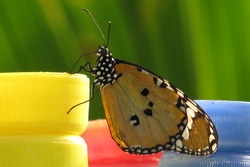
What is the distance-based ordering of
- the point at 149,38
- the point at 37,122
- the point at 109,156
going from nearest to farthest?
the point at 37,122, the point at 109,156, the point at 149,38

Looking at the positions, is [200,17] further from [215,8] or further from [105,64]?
[105,64]

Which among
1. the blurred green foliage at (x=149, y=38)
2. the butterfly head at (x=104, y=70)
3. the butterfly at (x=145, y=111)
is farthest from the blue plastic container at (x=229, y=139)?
the blurred green foliage at (x=149, y=38)

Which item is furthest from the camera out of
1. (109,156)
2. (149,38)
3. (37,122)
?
(149,38)

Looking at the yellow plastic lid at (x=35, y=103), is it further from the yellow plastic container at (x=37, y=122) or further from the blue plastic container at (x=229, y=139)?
the blue plastic container at (x=229, y=139)

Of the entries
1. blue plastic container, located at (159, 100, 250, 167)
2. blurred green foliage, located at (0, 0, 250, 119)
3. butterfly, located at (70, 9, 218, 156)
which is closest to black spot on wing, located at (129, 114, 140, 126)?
butterfly, located at (70, 9, 218, 156)

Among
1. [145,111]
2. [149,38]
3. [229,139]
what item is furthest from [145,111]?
[149,38]

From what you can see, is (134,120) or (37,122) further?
(134,120)

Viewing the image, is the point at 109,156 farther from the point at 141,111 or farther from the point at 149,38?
the point at 149,38
